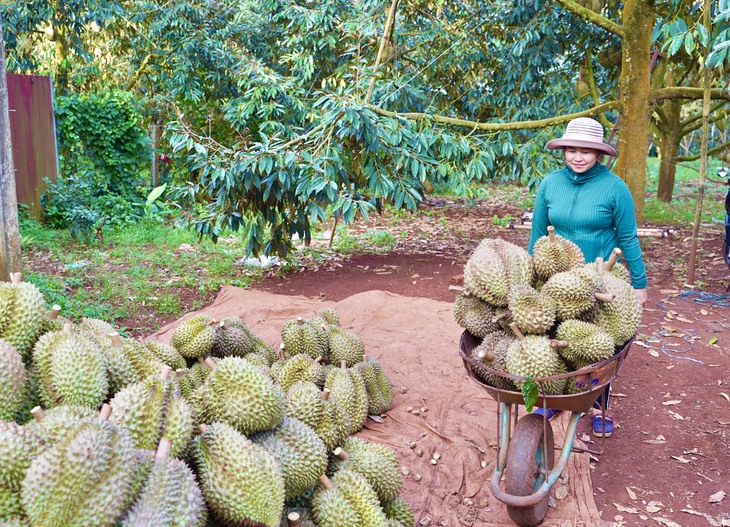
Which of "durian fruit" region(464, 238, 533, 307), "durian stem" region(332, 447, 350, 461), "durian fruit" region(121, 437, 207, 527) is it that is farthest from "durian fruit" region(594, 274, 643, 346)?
"durian fruit" region(121, 437, 207, 527)

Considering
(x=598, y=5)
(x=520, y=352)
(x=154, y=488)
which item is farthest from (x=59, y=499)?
(x=598, y=5)

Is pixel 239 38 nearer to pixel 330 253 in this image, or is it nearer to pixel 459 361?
pixel 330 253

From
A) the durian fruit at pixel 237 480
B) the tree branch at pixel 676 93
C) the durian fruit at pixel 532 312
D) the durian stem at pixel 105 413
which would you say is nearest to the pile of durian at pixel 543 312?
the durian fruit at pixel 532 312

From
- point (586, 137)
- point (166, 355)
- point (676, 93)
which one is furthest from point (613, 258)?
point (676, 93)

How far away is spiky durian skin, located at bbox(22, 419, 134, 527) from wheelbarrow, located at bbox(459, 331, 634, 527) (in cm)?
168

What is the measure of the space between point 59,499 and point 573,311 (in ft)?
7.31

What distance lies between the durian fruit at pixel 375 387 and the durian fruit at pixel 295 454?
72.1 inches

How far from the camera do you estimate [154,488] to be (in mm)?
1630

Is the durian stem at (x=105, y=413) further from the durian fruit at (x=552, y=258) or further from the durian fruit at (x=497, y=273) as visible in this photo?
the durian fruit at (x=552, y=258)

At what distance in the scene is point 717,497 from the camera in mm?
3410

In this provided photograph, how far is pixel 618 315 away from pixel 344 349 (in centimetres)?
193

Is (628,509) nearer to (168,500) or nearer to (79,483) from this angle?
(168,500)

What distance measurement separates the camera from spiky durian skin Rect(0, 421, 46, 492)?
5.20ft

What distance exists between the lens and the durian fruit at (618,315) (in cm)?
298
